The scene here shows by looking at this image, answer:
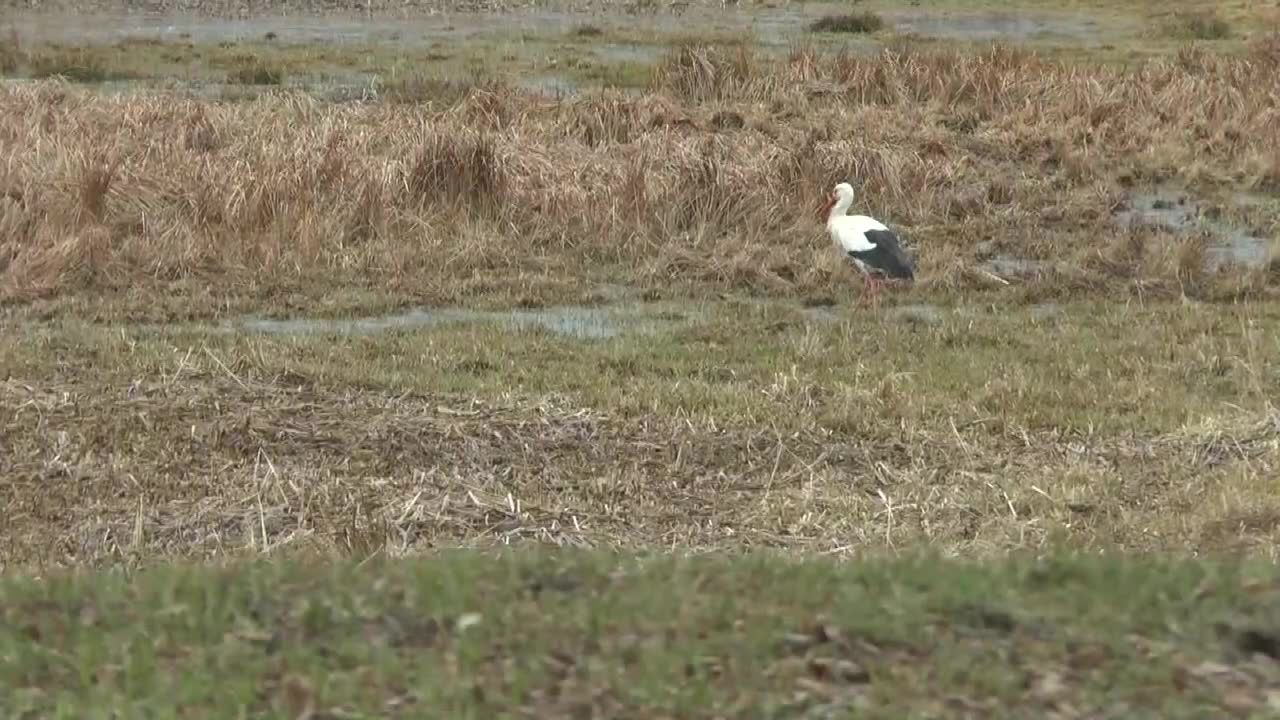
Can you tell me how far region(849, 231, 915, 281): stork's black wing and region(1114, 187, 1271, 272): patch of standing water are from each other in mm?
3098

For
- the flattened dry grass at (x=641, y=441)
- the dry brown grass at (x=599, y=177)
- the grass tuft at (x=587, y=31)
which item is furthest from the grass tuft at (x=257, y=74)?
the flattened dry grass at (x=641, y=441)

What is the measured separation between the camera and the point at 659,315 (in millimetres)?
13172

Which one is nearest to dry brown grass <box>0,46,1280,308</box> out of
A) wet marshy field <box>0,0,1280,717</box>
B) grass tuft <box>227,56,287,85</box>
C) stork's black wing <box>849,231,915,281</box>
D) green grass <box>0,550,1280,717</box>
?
wet marshy field <box>0,0,1280,717</box>

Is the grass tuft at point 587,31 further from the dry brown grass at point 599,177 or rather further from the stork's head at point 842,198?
the stork's head at point 842,198

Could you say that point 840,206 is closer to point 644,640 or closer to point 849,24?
point 644,640

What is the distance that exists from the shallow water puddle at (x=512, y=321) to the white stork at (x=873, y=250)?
5.23ft

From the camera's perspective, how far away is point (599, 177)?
640 inches

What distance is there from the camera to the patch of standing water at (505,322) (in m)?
12.5

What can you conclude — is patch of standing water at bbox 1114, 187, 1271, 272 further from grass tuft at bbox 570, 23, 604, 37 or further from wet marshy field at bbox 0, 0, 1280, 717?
grass tuft at bbox 570, 23, 604, 37

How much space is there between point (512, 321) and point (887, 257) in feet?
10.7

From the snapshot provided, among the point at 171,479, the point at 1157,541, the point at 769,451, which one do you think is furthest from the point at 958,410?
the point at 171,479

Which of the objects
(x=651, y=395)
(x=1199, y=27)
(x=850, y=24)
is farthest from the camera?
(x=850, y=24)

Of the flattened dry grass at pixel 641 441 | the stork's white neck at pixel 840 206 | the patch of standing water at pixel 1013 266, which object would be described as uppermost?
the stork's white neck at pixel 840 206

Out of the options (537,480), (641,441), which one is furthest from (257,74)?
(537,480)
